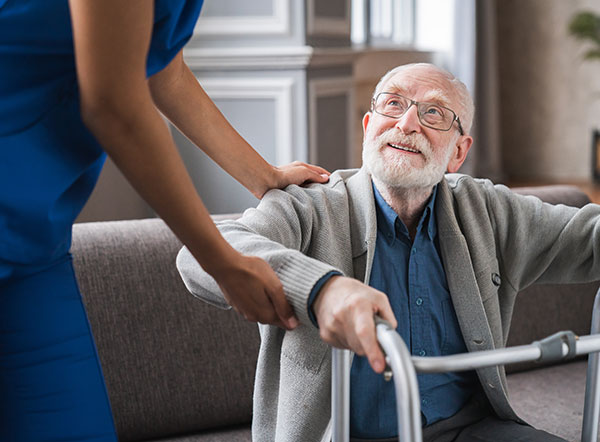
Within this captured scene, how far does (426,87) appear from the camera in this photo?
155cm

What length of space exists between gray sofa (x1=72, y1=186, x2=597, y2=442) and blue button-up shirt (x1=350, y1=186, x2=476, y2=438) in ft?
1.57

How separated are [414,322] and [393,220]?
19cm

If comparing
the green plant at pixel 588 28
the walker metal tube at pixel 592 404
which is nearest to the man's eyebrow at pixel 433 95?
the walker metal tube at pixel 592 404

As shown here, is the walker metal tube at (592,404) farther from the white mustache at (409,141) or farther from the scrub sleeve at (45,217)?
the scrub sleeve at (45,217)

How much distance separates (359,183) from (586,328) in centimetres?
102

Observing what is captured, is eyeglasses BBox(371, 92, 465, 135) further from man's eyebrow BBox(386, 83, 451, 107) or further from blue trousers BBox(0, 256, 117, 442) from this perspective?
blue trousers BBox(0, 256, 117, 442)

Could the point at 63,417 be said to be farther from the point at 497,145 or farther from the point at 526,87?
the point at 526,87

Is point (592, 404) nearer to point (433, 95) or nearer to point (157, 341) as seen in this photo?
point (433, 95)

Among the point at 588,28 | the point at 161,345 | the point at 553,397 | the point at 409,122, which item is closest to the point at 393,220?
the point at 409,122

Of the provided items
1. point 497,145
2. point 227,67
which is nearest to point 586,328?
point 227,67

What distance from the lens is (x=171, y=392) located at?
177 cm

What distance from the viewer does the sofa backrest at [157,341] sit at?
5.69 feet

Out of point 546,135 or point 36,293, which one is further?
point 546,135

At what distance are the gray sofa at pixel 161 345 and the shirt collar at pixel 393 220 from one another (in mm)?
489
